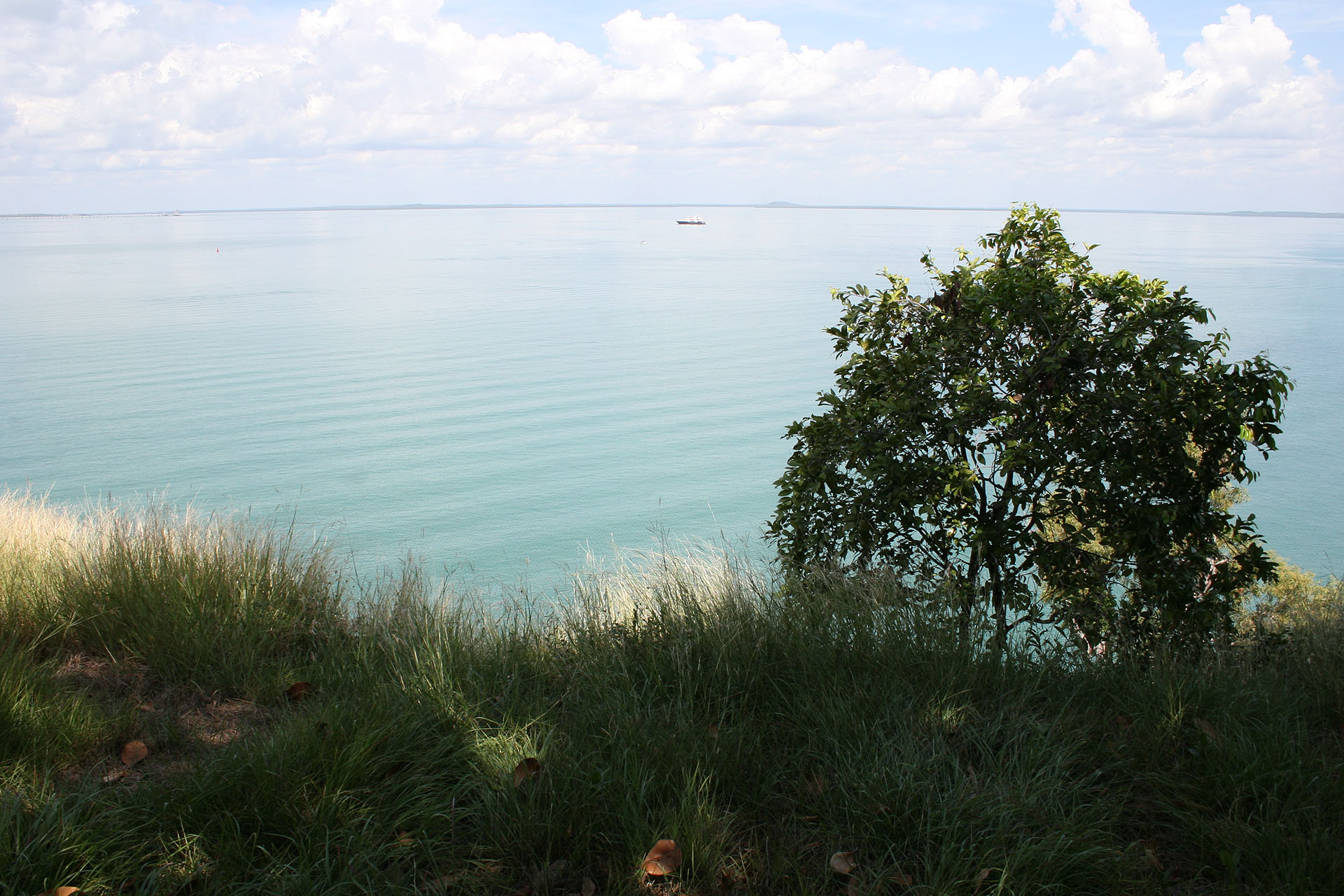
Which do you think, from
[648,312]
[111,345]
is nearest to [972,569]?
[111,345]

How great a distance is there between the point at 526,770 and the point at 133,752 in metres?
1.61

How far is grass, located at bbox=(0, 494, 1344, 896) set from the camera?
9.48 ft

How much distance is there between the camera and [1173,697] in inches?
148

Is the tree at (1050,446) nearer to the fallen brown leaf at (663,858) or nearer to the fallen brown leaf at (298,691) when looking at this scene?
the fallen brown leaf at (663,858)

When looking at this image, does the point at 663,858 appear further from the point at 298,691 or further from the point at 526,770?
the point at 298,691

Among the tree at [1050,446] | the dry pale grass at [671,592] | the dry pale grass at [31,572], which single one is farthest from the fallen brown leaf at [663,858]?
the dry pale grass at [31,572]

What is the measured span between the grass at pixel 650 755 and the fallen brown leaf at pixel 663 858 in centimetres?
3

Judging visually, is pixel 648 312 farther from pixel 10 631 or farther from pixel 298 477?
pixel 10 631

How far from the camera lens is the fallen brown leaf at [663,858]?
2908mm

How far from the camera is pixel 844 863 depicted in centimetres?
296

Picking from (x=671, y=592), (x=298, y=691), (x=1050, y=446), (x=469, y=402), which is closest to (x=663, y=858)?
(x=298, y=691)

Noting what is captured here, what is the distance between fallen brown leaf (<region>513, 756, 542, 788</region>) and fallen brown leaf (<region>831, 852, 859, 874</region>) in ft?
3.34

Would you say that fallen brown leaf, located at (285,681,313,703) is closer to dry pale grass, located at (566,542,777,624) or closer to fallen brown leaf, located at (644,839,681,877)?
dry pale grass, located at (566,542,777,624)

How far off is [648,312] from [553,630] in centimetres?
6154
